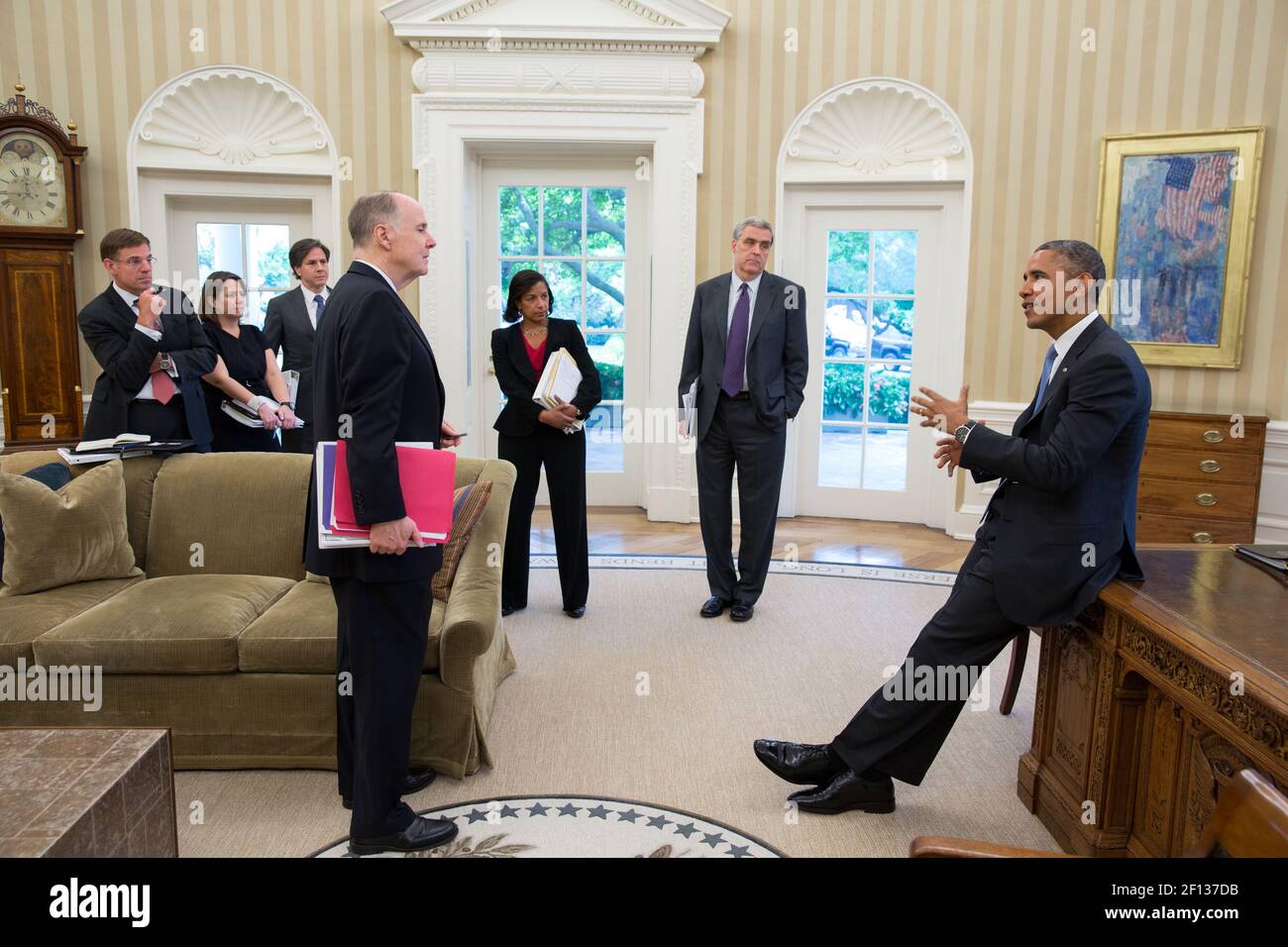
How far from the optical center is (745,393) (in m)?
4.42

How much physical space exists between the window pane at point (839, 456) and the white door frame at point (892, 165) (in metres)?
0.63

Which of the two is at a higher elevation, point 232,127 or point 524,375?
point 232,127

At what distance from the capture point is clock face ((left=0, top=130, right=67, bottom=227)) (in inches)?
215

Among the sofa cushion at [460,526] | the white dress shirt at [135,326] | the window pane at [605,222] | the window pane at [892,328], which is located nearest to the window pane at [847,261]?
the window pane at [892,328]

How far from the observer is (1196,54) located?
5527 mm

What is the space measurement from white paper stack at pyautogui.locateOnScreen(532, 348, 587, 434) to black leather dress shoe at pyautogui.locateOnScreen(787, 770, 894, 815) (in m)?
2.05

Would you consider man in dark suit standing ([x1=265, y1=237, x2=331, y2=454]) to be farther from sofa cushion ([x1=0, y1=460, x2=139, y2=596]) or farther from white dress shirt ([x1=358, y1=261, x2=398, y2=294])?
white dress shirt ([x1=358, y1=261, x2=398, y2=294])

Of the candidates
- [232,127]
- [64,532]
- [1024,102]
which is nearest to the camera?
[64,532]

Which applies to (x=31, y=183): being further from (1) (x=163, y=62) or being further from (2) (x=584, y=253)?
(2) (x=584, y=253)

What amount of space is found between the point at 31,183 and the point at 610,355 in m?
3.48

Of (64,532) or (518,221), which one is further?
(518,221)

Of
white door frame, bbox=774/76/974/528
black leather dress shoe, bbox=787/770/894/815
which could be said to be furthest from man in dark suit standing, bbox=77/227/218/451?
white door frame, bbox=774/76/974/528

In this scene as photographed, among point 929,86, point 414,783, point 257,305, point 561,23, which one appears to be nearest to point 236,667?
point 414,783

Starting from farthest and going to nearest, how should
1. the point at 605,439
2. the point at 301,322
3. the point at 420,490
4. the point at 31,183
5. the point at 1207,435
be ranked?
the point at 605,439
the point at 31,183
the point at 1207,435
the point at 301,322
the point at 420,490
